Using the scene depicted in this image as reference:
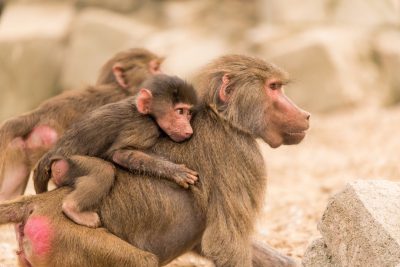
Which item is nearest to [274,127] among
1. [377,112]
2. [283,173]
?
[283,173]

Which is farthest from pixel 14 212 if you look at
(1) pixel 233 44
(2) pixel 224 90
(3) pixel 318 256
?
(1) pixel 233 44

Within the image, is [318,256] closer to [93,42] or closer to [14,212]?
[14,212]

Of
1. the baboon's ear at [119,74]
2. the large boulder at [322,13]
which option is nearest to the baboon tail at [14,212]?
the baboon's ear at [119,74]

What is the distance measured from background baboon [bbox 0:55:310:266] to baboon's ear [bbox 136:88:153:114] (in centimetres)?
17

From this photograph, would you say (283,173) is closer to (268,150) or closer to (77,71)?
(268,150)

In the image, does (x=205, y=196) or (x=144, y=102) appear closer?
(x=205, y=196)

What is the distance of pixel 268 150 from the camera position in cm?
1002

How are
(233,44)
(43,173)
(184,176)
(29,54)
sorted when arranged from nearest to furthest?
(184,176), (43,173), (29,54), (233,44)

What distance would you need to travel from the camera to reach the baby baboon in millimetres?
3402

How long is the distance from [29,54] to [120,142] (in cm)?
816

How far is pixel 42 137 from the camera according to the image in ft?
16.3

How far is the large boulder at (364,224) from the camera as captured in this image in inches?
130

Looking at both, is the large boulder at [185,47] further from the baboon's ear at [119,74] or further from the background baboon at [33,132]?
the background baboon at [33,132]

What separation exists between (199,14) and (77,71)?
2.10 m
